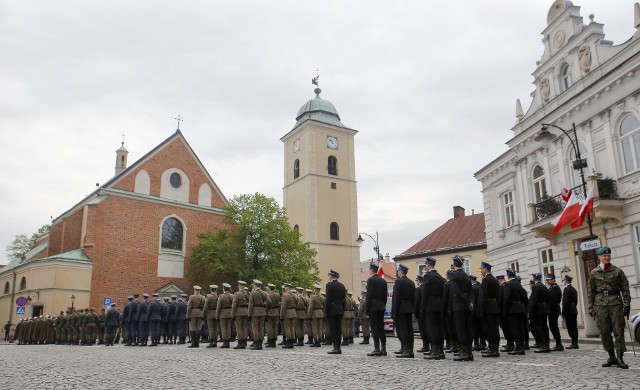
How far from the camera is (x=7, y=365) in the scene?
11125mm

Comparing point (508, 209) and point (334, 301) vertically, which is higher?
point (508, 209)

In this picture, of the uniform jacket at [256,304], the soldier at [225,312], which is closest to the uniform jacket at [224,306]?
the soldier at [225,312]

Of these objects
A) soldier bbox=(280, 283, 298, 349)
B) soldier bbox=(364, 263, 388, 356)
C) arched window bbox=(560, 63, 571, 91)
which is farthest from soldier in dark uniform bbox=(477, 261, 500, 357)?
arched window bbox=(560, 63, 571, 91)

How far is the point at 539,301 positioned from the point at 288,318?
22.7 feet

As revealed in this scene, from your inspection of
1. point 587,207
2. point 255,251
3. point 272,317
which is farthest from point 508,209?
point 255,251

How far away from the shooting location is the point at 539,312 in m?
11.7

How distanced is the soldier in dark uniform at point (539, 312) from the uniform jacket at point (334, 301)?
434cm

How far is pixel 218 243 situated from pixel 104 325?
1362 centimetres

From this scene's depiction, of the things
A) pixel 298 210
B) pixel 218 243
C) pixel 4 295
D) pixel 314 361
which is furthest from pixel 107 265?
pixel 314 361

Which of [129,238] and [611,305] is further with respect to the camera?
[129,238]

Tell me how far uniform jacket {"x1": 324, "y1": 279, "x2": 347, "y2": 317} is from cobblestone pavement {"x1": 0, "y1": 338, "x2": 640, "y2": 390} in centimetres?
240

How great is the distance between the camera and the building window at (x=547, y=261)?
68.4 feet

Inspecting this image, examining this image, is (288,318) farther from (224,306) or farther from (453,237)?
(453,237)

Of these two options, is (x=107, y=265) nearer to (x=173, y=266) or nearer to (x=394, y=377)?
(x=173, y=266)
